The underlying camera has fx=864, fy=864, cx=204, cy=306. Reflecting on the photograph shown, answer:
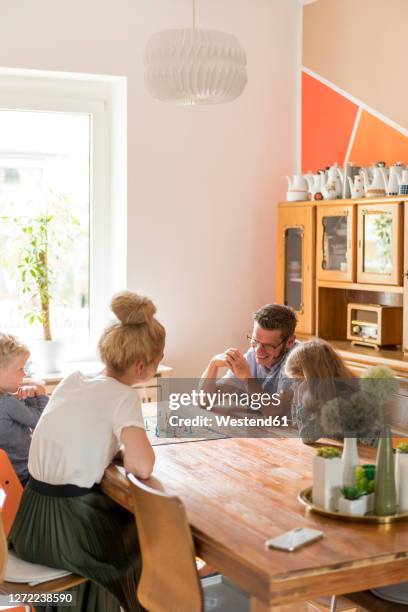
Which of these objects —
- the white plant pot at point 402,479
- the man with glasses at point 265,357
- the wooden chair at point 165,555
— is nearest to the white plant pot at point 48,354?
the man with glasses at point 265,357

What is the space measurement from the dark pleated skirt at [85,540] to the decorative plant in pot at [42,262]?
2.17m

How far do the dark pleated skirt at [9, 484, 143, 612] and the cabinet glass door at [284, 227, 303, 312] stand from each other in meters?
2.57

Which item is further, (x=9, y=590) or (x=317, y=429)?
(x=317, y=429)

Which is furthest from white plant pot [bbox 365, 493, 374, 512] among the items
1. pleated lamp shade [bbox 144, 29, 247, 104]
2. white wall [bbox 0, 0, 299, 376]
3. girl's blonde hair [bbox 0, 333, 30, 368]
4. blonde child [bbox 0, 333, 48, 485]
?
white wall [bbox 0, 0, 299, 376]

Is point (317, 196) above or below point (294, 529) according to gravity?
above

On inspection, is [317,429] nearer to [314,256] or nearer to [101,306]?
[314,256]

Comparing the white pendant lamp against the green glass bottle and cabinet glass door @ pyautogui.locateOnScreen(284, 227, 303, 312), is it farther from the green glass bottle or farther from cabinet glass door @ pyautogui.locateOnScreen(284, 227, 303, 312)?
cabinet glass door @ pyautogui.locateOnScreen(284, 227, 303, 312)

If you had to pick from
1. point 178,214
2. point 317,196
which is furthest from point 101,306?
point 317,196

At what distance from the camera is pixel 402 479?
218cm

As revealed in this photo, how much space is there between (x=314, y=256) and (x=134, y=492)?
283cm

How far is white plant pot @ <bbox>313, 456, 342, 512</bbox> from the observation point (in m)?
2.17

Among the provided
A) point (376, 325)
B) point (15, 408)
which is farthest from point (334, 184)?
point (15, 408)

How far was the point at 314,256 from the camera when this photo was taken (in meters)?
4.83

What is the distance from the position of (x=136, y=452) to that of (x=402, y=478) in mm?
747
